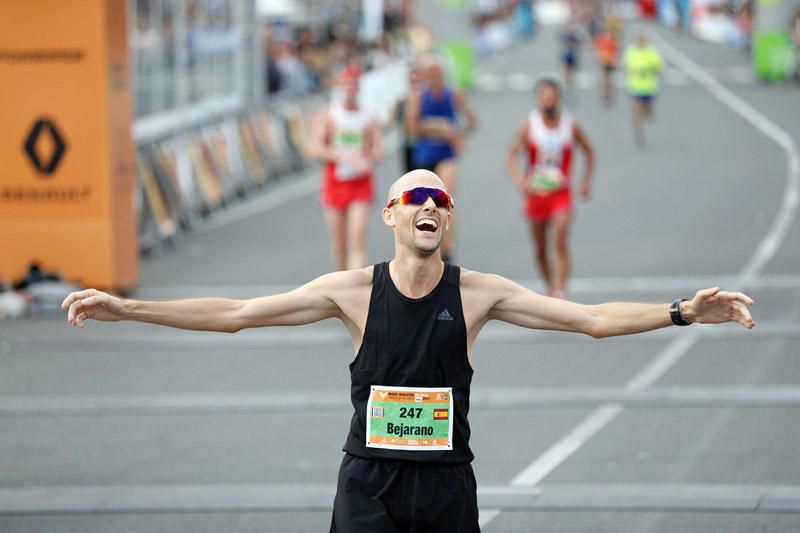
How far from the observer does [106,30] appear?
45.3 feet

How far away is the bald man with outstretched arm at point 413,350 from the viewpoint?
16.1 ft

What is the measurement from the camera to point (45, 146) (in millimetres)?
13977

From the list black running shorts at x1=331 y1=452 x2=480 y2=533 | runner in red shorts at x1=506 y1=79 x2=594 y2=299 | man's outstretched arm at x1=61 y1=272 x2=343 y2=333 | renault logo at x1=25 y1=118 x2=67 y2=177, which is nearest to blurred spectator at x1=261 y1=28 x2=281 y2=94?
renault logo at x1=25 y1=118 x2=67 y2=177

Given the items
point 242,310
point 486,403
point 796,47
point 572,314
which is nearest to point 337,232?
point 486,403

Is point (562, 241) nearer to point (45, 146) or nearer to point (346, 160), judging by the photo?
point (346, 160)

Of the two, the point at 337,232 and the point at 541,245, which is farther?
the point at 337,232

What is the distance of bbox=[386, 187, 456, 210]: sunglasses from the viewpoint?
491 centimetres

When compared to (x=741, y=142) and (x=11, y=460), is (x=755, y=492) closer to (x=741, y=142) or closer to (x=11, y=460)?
(x=11, y=460)

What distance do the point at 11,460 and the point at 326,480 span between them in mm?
1912

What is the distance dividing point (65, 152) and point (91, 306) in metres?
9.31

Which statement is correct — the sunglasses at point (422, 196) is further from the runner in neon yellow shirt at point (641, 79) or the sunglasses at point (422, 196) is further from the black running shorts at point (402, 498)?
the runner in neon yellow shirt at point (641, 79)

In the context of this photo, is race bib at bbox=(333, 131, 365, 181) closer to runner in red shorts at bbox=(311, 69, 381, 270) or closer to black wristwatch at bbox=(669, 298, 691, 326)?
runner in red shorts at bbox=(311, 69, 381, 270)

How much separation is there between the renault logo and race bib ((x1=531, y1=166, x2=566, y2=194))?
448 centimetres

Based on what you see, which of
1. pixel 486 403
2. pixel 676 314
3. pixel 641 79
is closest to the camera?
pixel 676 314
